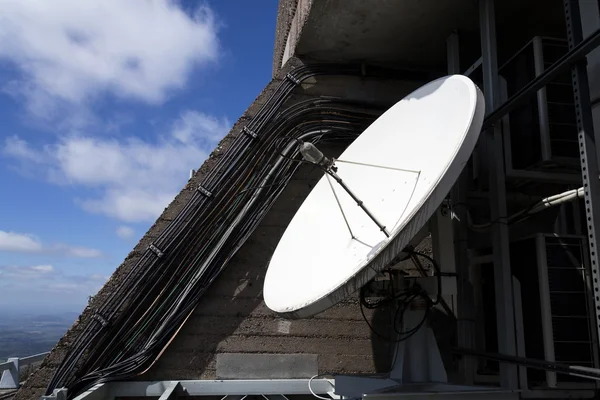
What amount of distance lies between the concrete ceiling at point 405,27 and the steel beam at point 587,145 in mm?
1152

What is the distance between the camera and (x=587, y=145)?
69.8 inches

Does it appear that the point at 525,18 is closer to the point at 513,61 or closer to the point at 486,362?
the point at 513,61

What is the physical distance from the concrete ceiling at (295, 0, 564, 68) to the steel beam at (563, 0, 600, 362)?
1.15 m

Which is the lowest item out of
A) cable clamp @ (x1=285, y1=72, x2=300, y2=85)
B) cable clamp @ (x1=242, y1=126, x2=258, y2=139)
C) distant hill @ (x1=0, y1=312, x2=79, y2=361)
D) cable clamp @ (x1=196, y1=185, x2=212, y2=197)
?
distant hill @ (x1=0, y1=312, x2=79, y2=361)

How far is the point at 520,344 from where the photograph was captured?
2316 mm

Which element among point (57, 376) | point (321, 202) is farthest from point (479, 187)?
point (57, 376)

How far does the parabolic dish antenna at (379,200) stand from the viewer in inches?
66.8

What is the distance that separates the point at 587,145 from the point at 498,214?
0.76 m

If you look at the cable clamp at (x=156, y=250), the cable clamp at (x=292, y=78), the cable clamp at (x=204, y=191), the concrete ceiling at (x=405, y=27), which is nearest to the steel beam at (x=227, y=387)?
the cable clamp at (x=156, y=250)

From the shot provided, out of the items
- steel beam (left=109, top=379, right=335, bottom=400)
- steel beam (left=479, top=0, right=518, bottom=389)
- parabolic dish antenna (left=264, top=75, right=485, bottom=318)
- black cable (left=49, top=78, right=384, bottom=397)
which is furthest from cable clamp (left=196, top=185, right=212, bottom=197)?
steel beam (left=479, top=0, right=518, bottom=389)

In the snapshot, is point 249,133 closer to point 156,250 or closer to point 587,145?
point 156,250

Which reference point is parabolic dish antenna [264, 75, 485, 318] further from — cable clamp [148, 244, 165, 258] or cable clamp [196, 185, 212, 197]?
cable clamp [148, 244, 165, 258]

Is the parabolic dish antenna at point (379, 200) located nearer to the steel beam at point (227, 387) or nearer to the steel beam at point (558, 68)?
the steel beam at point (558, 68)

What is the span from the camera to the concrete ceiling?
3.05 meters
